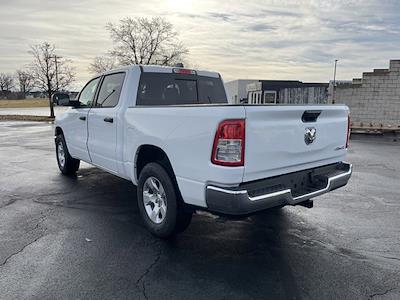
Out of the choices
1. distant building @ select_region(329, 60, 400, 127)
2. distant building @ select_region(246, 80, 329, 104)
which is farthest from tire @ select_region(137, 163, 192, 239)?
distant building @ select_region(246, 80, 329, 104)

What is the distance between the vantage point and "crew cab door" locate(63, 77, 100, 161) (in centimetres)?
602

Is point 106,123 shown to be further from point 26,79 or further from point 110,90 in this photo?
point 26,79

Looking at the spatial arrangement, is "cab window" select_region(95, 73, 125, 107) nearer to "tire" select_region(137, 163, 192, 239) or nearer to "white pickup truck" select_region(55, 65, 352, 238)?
"white pickup truck" select_region(55, 65, 352, 238)

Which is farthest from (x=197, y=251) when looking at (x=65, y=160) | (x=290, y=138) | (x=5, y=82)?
(x=5, y=82)

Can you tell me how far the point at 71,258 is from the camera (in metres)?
3.73

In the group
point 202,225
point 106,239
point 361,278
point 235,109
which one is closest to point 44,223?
point 106,239

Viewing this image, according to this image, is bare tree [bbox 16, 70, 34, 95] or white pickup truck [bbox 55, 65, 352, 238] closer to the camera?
white pickup truck [bbox 55, 65, 352, 238]

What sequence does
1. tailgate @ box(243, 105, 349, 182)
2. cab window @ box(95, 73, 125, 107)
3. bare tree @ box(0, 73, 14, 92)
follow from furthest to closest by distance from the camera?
1. bare tree @ box(0, 73, 14, 92)
2. cab window @ box(95, 73, 125, 107)
3. tailgate @ box(243, 105, 349, 182)

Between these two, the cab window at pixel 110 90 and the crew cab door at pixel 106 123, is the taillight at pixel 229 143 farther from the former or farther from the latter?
the cab window at pixel 110 90

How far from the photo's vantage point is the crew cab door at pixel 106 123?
16.4 ft

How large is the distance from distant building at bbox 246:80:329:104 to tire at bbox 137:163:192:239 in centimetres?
1827

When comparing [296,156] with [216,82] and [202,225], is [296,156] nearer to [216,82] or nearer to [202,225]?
[202,225]

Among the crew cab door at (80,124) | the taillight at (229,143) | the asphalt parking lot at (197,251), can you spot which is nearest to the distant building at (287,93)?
the crew cab door at (80,124)

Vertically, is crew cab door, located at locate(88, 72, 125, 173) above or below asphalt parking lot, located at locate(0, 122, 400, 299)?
above
